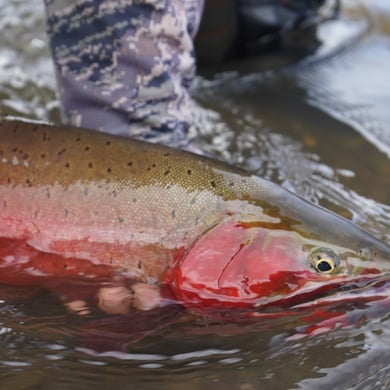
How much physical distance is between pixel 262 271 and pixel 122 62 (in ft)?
2.28

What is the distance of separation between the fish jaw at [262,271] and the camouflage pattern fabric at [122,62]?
52 cm

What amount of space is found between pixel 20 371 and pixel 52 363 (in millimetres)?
59

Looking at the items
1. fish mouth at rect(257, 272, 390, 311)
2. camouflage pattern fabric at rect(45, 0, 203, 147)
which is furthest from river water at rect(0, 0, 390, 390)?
camouflage pattern fabric at rect(45, 0, 203, 147)

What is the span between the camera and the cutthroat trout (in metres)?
1.49

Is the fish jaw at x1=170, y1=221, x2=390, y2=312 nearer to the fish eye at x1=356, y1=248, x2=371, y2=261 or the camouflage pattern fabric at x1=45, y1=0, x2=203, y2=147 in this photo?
the fish eye at x1=356, y1=248, x2=371, y2=261

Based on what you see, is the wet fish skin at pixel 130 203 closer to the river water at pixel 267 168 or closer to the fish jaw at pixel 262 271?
the fish jaw at pixel 262 271

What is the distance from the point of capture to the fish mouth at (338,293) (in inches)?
58.6

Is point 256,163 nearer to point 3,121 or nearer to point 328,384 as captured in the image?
point 3,121

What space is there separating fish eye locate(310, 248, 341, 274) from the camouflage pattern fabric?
60cm

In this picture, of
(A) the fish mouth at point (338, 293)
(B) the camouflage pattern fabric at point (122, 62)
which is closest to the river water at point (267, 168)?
(A) the fish mouth at point (338, 293)

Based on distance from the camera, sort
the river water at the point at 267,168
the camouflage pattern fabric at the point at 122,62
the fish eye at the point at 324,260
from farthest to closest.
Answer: the camouflage pattern fabric at the point at 122,62
the fish eye at the point at 324,260
the river water at the point at 267,168

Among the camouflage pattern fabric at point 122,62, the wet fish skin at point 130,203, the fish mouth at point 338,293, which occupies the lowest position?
the fish mouth at point 338,293

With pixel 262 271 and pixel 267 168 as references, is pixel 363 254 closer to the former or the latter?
pixel 262 271

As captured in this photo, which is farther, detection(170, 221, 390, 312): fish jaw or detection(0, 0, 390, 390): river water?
detection(170, 221, 390, 312): fish jaw
